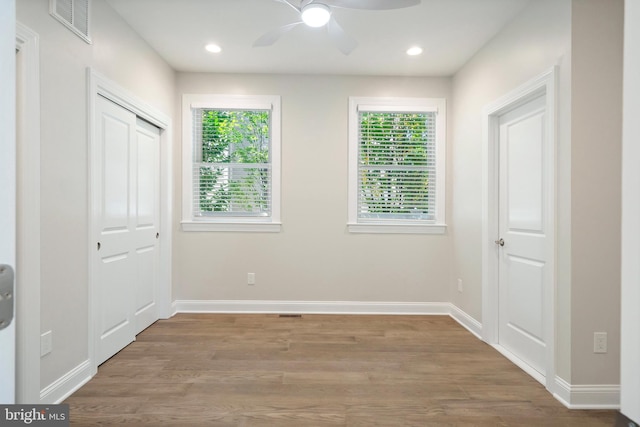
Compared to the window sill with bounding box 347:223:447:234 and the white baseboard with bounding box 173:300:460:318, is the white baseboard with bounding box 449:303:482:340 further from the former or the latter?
the window sill with bounding box 347:223:447:234

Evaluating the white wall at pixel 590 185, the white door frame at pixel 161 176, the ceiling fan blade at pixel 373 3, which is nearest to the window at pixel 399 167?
the white wall at pixel 590 185

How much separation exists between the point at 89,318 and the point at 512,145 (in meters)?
3.50

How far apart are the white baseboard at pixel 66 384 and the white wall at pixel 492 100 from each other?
3156 mm

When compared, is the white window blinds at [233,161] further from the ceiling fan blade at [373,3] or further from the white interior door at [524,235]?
the white interior door at [524,235]

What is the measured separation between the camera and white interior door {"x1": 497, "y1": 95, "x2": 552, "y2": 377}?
8.16 ft

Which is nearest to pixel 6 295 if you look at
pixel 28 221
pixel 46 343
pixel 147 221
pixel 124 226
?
pixel 28 221

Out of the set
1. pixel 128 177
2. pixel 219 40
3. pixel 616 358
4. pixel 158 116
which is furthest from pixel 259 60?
pixel 616 358

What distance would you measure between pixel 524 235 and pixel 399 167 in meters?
1.60

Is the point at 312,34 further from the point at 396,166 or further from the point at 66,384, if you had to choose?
the point at 66,384

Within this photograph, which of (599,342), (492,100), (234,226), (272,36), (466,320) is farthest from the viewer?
(234,226)

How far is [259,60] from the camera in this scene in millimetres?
3533

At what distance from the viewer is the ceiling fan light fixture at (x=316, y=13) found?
6.73ft

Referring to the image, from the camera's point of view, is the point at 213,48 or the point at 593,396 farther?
the point at 213,48

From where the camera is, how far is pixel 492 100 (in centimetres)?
303
